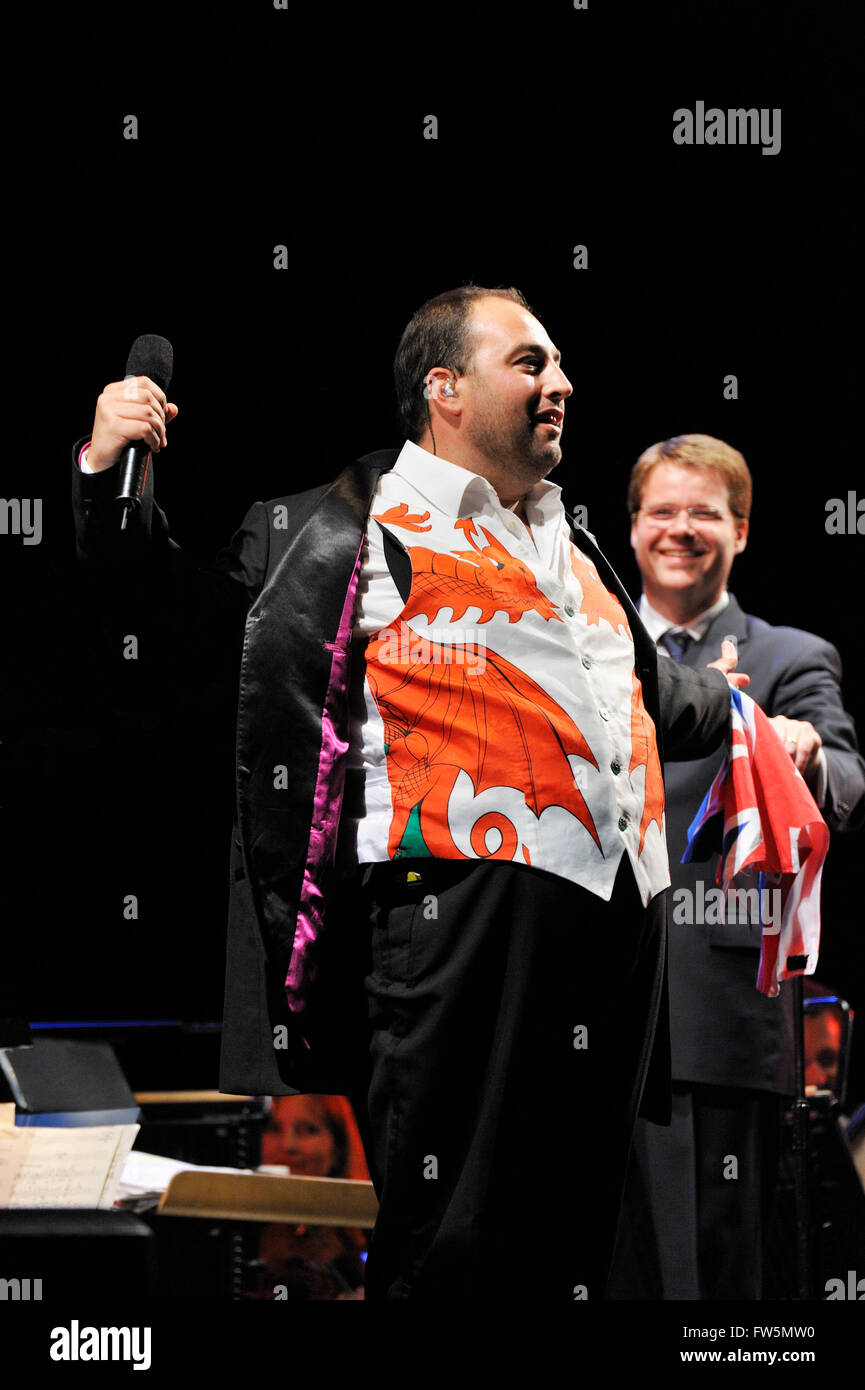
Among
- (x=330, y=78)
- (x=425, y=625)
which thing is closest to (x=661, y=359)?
(x=330, y=78)

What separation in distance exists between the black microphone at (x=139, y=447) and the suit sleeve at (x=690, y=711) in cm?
80

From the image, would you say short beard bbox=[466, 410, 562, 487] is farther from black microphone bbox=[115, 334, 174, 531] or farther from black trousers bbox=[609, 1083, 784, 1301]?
black trousers bbox=[609, 1083, 784, 1301]

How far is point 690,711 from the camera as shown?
201 cm

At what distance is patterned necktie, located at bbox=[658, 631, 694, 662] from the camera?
2.66 meters

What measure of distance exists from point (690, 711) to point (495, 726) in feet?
1.67

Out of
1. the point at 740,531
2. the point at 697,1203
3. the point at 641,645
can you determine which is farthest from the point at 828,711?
the point at 697,1203

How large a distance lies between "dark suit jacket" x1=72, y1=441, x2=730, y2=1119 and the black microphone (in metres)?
0.06

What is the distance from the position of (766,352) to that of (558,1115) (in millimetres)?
2117

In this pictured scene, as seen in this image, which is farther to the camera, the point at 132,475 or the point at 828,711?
the point at 828,711

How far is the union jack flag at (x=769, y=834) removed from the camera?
6.56 ft

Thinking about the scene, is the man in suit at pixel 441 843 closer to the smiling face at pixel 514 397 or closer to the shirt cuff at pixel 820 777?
the smiling face at pixel 514 397

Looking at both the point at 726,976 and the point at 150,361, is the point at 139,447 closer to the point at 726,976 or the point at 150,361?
the point at 150,361

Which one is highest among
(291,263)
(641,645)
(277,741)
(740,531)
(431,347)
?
(291,263)

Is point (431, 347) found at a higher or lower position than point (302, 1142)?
higher
